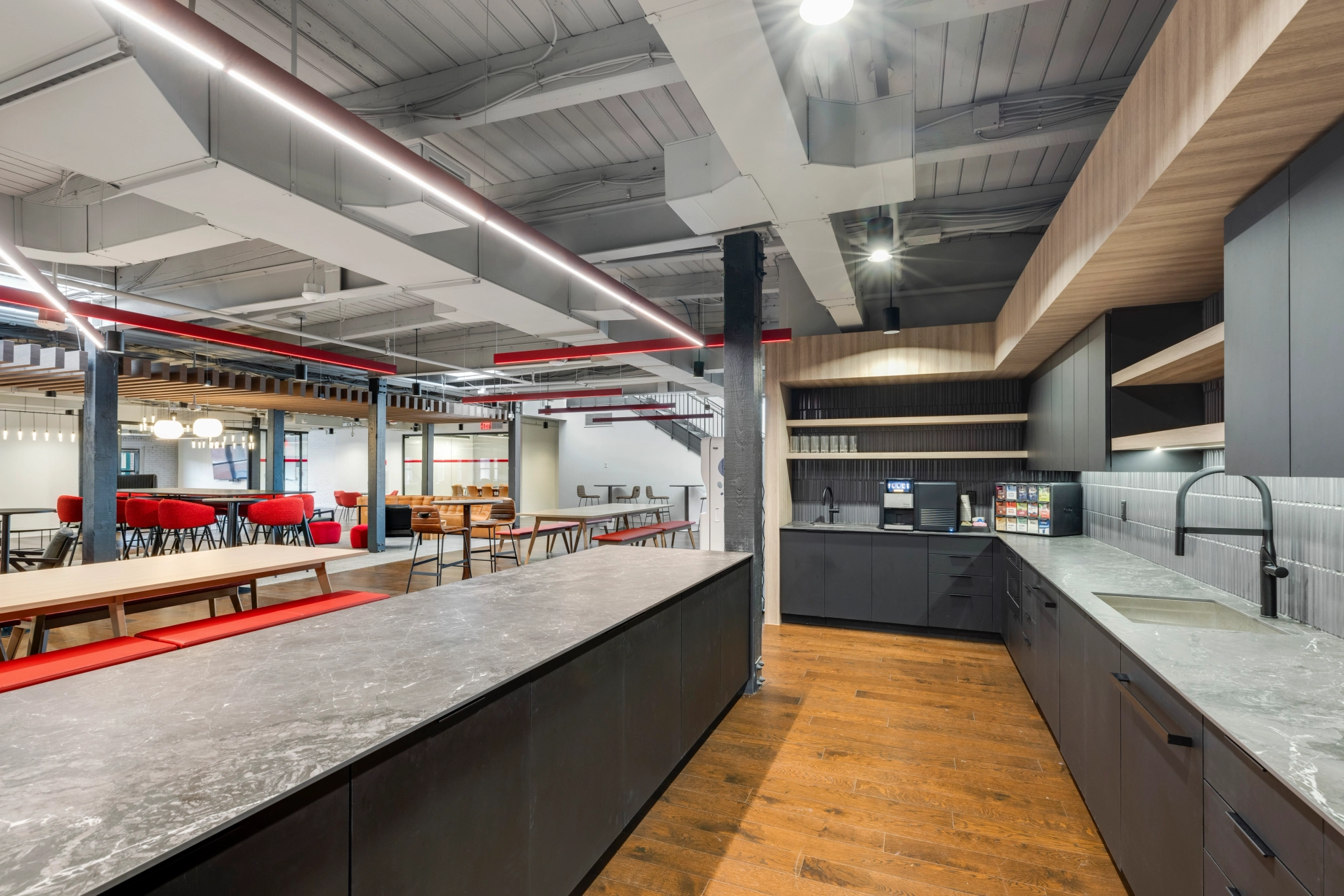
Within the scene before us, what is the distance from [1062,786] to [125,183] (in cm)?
528

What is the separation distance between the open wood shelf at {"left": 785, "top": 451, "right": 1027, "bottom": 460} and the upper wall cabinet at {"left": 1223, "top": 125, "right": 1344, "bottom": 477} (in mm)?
3653

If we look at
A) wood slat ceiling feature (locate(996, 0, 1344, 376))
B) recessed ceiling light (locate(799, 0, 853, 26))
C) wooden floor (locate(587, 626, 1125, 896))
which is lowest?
wooden floor (locate(587, 626, 1125, 896))

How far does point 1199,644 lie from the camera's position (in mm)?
2045

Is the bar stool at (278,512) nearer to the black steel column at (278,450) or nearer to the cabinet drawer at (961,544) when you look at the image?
the black steel column at (278,450)

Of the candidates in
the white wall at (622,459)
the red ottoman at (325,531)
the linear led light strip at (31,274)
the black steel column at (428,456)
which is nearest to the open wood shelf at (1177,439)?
the linear led light strip at (31,274)

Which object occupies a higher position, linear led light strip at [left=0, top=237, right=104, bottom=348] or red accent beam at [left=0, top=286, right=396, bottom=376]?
red accent beam at [left=0, top=286, right=396, bottom=376]

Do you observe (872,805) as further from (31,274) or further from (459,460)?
(459,460)

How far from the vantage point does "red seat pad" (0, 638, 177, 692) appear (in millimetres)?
2377

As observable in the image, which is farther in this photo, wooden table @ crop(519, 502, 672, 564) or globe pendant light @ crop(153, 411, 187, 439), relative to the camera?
globe pendant light @ crop(153, 411, 187, 439)

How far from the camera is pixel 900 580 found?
538 cm

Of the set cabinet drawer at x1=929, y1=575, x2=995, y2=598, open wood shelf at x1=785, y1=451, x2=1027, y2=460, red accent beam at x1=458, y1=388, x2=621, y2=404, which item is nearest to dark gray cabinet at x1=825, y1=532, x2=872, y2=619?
cabinet drawer at x1=929, y1=575, x2=995, y2=598

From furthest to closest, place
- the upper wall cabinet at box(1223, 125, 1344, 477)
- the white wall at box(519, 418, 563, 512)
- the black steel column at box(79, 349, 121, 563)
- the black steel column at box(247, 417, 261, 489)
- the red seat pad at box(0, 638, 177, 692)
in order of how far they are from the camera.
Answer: the white wall at box(519, 418, 563, 512) < the black steel column at box(247, 417, 261, 489) < the black steel column at box(79, 349, 121, 563) < the red seat pad at box(0, 638, 177, 692) < the upper wall cabinet at box(1223, 125, 1344, 477)

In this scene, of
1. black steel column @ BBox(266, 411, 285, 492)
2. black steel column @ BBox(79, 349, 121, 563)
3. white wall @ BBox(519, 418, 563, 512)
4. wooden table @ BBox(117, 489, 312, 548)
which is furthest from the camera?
white wall @ BBox(519, 418, 563, 512)

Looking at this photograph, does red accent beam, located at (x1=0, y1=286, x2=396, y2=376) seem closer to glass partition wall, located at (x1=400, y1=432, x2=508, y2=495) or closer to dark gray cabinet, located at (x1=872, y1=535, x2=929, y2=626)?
dark gray cabinet, located at (x1=872, y1=535, x2=929, y2=626)
